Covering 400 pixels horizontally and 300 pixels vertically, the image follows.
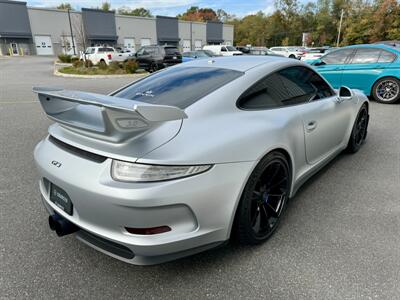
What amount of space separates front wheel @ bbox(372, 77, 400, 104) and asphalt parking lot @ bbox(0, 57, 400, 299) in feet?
18.8

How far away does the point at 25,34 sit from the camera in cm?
4656

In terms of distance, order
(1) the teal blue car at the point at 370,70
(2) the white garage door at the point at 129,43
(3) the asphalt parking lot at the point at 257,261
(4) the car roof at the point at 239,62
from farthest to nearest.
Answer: (2) the white garage door at the point at 129,43 < (1) the teal blue car at the point at 370,70 < (4) the car roof at the point at 239,62 < (3) the asphalt parking lot at the point at 257,261

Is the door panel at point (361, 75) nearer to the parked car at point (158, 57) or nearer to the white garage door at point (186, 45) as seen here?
the parked car at point (158, 57)

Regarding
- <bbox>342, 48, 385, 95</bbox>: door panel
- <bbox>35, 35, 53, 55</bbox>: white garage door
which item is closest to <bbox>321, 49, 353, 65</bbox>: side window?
<bbox>342, 48, 385, 95</bbox>: door panel

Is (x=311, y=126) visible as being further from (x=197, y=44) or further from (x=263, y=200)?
(x=197, y=44)

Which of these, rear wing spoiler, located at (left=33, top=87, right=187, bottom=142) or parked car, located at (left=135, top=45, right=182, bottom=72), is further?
parked car, located at (left=135, top=45, right=182, bottom=72)

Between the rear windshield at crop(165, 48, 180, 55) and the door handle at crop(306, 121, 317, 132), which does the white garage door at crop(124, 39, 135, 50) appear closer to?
the rear windshield at crop(165, 48, 180, 55)

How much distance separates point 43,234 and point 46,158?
0.85m

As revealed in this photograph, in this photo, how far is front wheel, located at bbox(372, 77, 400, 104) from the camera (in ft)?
26.1

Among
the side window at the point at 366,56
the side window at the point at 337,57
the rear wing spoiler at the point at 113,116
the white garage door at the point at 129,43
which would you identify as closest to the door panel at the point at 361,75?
the side window at the point at 366,56

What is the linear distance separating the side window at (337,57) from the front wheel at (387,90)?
111 centimetres

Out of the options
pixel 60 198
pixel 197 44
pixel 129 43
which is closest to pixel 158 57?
pixel 60 198

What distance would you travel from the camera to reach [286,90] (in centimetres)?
283

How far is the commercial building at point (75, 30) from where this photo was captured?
1778 inches
